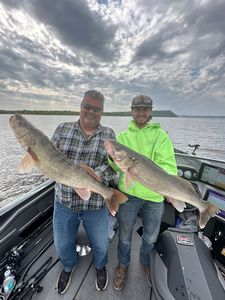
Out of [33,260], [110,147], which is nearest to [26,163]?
[110,147]

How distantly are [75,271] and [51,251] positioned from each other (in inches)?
22.5

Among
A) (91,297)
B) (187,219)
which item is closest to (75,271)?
(91,297)

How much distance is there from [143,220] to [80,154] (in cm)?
122

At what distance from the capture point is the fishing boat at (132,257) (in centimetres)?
199

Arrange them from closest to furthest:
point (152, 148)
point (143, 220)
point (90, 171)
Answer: point (90, 171) < point (152, 148) < point (143, 220)

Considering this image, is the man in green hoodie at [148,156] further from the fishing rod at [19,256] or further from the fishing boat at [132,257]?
the fishing rod at [19,256]

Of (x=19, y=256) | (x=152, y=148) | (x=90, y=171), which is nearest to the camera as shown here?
(x=90, y=171)

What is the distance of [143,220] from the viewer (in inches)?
97.6

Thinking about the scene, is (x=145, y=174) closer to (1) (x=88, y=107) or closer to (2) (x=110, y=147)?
(2) (x=110, y=147)

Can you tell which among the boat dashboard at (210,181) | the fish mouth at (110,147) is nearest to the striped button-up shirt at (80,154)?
the fish mouth at (110,147)

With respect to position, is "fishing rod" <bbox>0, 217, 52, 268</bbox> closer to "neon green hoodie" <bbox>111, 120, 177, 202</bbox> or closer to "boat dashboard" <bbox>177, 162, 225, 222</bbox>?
"neon green hoodie" <bbox>111, 120, 177, 202</bbox>

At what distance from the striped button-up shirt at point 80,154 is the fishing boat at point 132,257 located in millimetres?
1013

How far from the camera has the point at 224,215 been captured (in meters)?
2.96

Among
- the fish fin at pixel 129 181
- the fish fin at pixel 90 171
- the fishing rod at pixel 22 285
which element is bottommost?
the fishing rod at pixel 22 285
